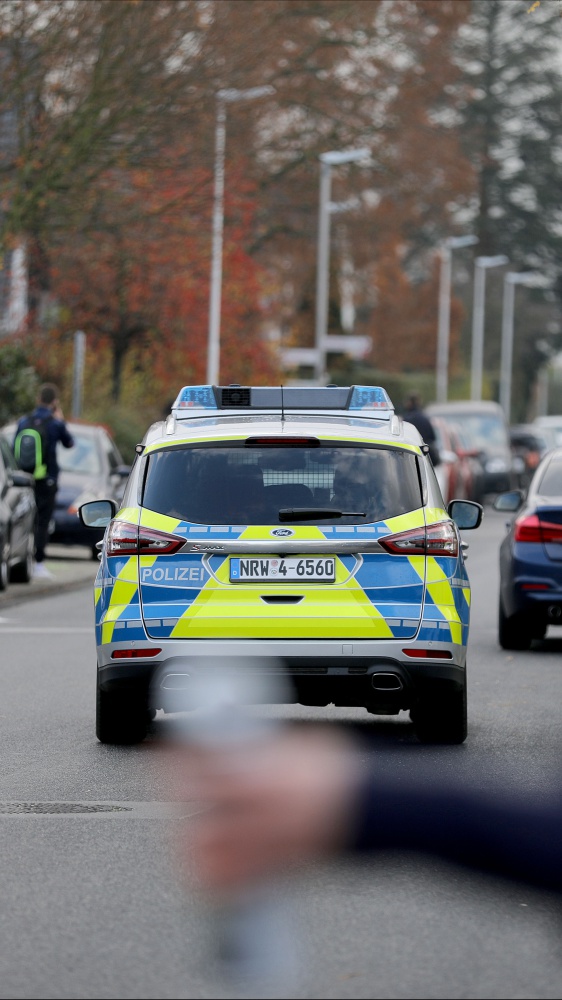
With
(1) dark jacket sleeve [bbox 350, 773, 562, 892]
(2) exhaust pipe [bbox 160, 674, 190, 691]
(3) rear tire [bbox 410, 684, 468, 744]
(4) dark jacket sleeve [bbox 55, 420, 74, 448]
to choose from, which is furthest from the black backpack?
(1) dark jacket sleeve [bbox 350, 773, 562, 892]

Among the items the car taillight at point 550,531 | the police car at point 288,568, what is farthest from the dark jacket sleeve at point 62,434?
the police car at point 288,568

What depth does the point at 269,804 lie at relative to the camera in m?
7.93

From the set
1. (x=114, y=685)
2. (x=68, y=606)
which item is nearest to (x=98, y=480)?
(x=68, y=606)

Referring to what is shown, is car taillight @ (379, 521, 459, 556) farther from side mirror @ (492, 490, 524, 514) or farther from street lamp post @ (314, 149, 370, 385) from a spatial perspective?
street lamp post @ (314, 149, 370, 385)

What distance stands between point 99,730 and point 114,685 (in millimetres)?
607

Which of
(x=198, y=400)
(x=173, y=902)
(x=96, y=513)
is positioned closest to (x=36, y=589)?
(x=96, y=513)

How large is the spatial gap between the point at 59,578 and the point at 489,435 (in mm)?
25511

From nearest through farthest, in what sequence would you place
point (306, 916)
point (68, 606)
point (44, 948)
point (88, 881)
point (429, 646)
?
1. point (44, 948)
2. point (306, 916)
3. point (88, 881)
4. point (429, 646)
5. point (68, 606)

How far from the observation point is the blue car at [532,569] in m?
14.4

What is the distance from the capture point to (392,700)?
9.42 meters

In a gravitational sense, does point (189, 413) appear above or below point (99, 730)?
above

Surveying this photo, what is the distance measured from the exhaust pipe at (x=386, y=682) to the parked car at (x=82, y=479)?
13.9m

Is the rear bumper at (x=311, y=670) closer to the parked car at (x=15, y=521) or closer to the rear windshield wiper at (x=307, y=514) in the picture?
the rear windshield wiper at (x=307, y=514)

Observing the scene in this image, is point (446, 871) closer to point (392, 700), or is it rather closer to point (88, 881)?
point (88, 881)
